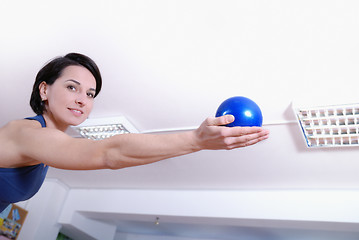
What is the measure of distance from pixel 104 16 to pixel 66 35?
40 cm

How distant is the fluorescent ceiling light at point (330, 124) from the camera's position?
8.01 ft

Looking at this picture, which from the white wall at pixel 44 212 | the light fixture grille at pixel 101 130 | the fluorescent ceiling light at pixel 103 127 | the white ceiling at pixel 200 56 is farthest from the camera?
the white wall at pixel 44 212

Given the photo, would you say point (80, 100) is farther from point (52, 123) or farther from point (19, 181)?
point (19, 181)

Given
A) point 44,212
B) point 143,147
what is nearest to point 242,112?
point 143,147

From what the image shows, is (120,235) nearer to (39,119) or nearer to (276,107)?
(276,107)

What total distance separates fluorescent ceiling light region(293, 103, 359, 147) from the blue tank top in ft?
6.17

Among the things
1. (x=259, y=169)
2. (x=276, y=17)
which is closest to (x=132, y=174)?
(x=259, y=169)

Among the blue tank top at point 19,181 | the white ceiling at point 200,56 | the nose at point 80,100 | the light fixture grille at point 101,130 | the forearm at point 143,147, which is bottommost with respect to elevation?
the blue tank top at point 19,181

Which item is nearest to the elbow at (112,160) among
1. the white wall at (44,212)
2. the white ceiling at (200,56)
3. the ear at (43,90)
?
the ear at (43,90)

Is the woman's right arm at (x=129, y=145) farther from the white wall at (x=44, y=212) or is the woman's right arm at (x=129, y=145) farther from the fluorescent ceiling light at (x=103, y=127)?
the white wall at (x=44, y=212)

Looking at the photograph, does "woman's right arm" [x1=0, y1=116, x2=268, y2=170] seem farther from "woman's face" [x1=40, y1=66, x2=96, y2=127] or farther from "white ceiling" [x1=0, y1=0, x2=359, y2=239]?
"white ceiling" [x1=0, y1=0, x2=359, y2=239]

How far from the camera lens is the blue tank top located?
43.9 inches

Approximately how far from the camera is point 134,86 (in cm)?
268

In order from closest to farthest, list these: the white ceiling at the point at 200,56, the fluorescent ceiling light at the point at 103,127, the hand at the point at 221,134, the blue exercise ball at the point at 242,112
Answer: the hand at the point at 221,134 → the blue exercise ball at the point at 242,112 → the white ceiling at the point at 200,56 → the fluorescent ceiling light at the point at 103,127
